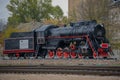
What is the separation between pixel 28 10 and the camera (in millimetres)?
66438

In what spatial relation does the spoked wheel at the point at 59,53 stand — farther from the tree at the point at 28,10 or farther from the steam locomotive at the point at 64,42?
the tree at the point at 28,10

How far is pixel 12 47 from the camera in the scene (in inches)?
1351

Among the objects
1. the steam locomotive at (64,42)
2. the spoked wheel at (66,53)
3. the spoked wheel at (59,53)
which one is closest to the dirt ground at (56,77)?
the steam locomotive at (64,42)

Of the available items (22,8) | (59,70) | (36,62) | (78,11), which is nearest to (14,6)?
(22,8)

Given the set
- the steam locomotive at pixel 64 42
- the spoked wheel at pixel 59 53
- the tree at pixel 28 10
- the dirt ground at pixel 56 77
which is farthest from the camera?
the tree at pixel 28 10

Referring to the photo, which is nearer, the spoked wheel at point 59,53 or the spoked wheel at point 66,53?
the spoked wheel at point 66,53

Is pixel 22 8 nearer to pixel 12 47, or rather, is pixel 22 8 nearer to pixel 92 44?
pixel 12 47

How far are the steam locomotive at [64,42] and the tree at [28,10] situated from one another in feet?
102

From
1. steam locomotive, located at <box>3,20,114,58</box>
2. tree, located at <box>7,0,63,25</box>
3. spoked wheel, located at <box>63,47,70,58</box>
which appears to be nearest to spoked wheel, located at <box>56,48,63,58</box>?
steam locomotive, located at <box>3,20,114,58</box>

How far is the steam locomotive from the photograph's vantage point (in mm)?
28500

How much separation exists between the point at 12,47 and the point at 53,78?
18613 mm

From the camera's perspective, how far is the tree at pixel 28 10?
6575 centimetres

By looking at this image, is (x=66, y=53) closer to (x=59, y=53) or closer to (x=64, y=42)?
(x=59, y=53)

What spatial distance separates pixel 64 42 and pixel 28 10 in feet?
120
